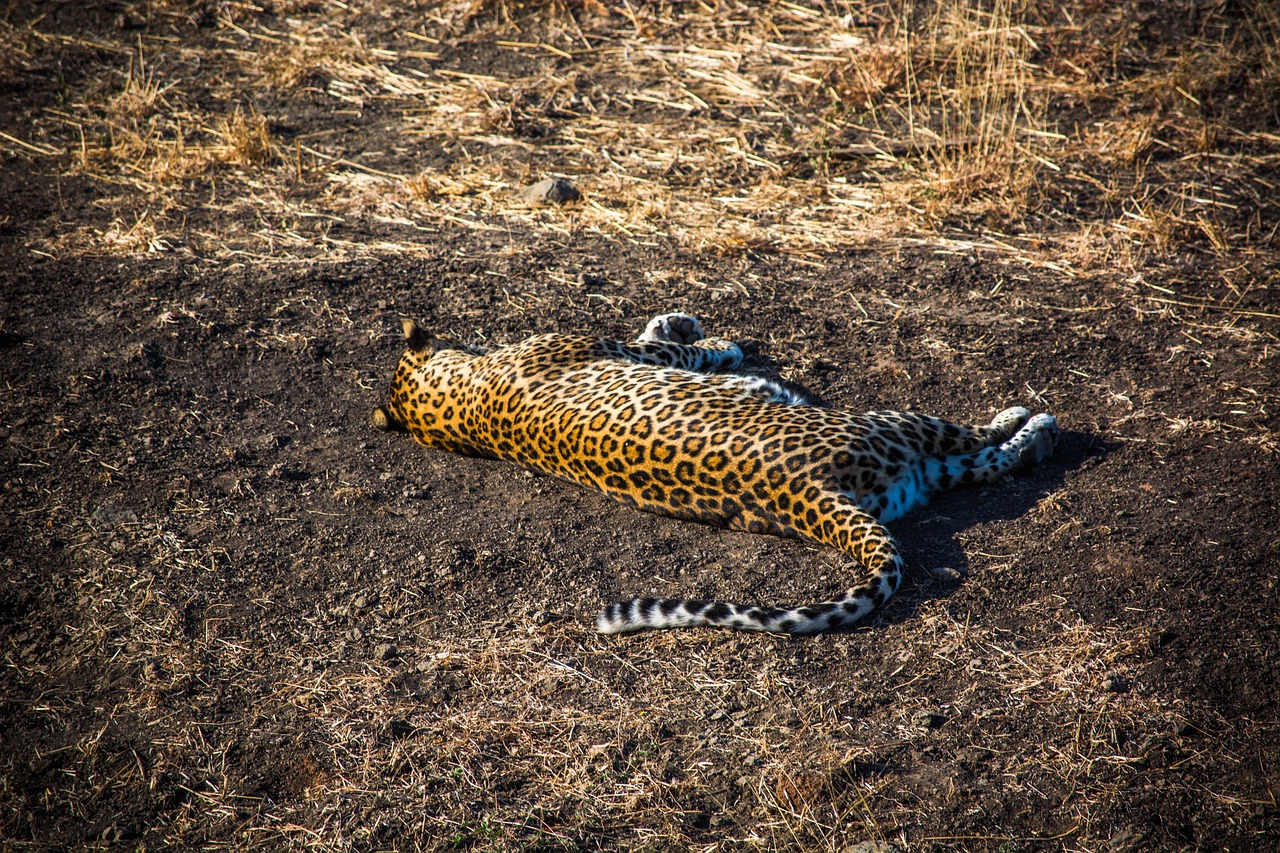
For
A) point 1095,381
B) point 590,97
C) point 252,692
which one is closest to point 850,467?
point 1095,381

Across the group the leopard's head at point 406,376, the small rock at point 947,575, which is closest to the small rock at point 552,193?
the leopard's head at point 406,376

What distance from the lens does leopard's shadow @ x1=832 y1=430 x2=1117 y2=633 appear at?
15.6 feet

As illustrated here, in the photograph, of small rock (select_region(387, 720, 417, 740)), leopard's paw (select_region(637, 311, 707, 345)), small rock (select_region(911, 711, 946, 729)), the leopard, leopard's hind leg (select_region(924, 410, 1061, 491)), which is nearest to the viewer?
small rock (select_region(911, 711, 946, 729))

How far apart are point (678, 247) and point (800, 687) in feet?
15.2

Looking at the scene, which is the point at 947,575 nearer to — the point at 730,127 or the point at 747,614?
the point at 747,614

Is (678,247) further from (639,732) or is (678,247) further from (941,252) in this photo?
(639,732)

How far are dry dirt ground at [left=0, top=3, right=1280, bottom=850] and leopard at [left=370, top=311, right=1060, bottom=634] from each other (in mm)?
149

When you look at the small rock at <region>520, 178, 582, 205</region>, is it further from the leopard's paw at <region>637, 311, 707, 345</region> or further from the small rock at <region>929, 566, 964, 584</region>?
the small rock at <region>929, 566, 964, 584</region>

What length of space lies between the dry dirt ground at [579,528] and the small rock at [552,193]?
5.6 inches

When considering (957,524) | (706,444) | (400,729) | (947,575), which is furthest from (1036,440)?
(400,729)

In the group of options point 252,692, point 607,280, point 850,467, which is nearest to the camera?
point 252,692

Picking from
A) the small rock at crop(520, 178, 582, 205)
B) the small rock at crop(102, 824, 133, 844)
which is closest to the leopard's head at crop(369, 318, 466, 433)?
the small rock at crop(520, 178, 582, 205)

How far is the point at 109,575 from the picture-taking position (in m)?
5.16

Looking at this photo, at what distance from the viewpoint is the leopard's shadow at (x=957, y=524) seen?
477 cm
